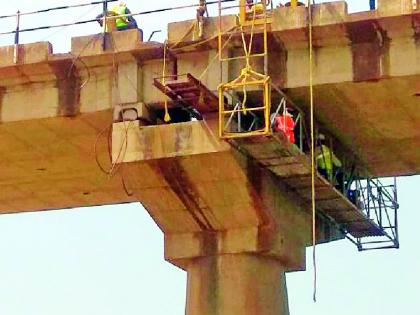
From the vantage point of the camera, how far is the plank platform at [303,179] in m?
20.6

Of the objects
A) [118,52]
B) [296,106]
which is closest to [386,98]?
[296,106]

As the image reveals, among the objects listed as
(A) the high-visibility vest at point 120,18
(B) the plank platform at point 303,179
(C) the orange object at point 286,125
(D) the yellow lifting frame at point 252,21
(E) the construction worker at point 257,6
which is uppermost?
(A) the high-visibility vest at point 120,18

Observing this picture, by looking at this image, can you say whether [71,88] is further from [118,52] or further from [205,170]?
[205,170]

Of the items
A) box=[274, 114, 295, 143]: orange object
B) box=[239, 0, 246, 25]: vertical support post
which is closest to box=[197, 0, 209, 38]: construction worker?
box=[239, 0, 246, 25]: vertical support post

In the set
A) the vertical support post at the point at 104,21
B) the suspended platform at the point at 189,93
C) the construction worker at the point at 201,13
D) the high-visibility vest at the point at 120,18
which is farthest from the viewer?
the high-visibility vest at the point at 120,18

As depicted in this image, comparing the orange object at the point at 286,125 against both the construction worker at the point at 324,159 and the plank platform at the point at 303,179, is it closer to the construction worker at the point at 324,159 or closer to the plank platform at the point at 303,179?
the plank platform at the point at 303,179

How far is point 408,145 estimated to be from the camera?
924 inches

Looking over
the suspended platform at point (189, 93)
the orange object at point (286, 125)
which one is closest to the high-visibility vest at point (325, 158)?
the orange object at point (286, 125)

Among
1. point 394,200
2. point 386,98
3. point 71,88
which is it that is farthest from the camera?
point 394,200

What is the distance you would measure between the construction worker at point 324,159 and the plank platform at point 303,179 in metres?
0.24

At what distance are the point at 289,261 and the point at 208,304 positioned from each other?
1.99 metres

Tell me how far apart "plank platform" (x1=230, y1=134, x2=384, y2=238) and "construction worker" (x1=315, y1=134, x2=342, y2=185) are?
240 mm

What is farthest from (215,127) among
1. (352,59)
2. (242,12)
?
(352,59)

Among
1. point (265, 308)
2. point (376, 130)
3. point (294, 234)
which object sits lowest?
point (265, 308)
